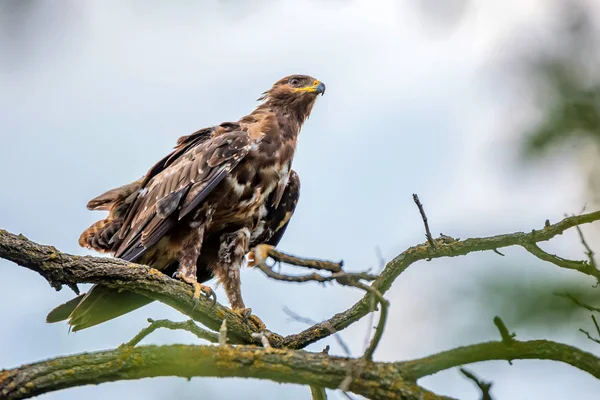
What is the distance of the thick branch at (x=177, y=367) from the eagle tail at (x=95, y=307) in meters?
2.25

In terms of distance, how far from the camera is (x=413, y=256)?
5.43m

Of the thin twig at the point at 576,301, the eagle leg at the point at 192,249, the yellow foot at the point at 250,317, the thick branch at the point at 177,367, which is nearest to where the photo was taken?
the thin twig at the point at 576,301

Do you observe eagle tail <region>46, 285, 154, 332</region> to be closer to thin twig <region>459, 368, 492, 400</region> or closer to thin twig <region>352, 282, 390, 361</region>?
thin twig <region>352, 282, 390, 361</region>

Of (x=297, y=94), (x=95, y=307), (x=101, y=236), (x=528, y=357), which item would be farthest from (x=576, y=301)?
(x=297, y=94)

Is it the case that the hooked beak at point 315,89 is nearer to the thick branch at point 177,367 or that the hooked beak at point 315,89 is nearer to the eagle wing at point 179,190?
the eagle wing at point 179,190

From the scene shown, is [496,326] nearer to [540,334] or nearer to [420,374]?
[540,334]

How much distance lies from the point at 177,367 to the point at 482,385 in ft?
4.93

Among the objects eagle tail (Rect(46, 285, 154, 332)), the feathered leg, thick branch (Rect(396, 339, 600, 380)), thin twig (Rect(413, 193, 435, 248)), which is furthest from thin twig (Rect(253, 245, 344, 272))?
the feathered leg

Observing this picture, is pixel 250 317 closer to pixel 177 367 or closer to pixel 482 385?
pixel 177 367

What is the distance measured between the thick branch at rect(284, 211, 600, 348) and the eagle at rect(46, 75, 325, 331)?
2.52ft

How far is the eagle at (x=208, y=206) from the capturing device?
660 cm

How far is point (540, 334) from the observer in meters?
1.33

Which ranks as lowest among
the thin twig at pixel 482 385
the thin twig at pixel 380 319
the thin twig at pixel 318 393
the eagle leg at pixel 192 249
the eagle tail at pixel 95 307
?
the thin twig at pixel 482 385

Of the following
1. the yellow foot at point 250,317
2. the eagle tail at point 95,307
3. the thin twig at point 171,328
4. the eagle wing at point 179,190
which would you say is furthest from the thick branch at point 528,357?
the eagle wing at point 179,190
